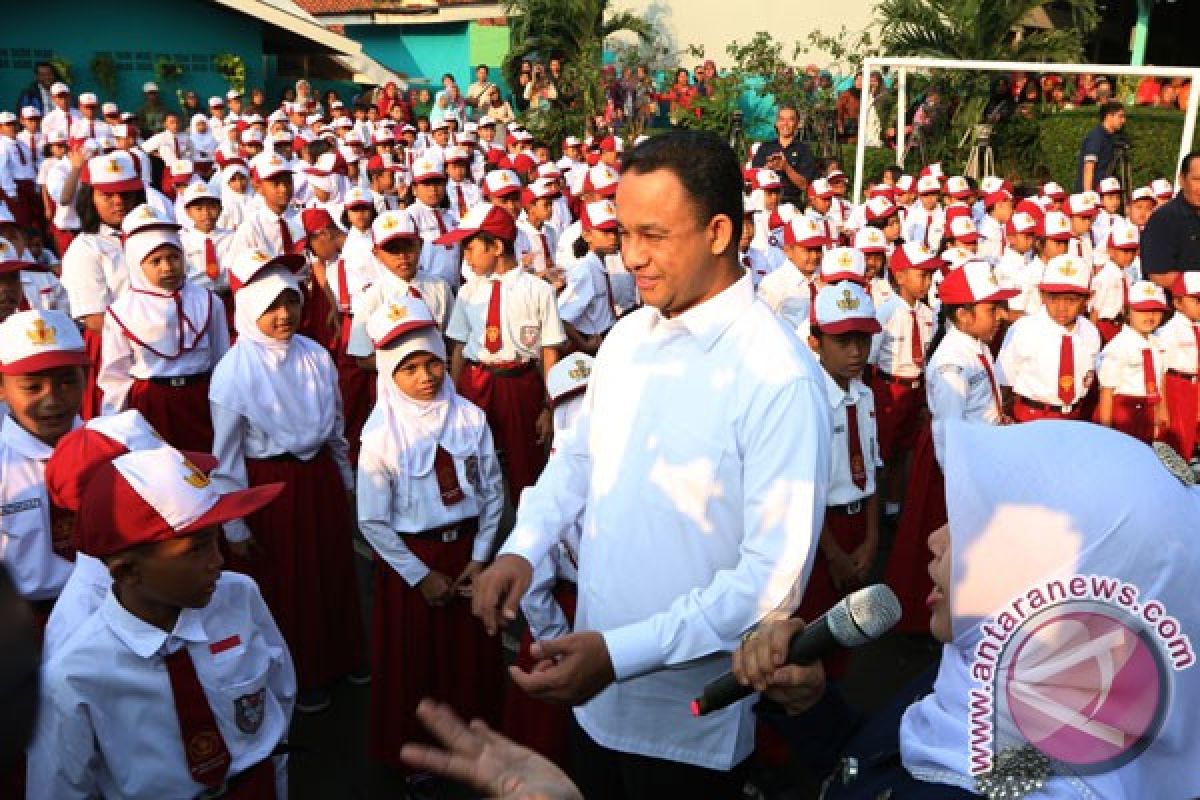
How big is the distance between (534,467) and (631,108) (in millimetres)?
16562

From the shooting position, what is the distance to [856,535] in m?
4.85

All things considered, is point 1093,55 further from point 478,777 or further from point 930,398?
point 478,777

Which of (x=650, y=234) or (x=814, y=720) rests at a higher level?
(x=650, y=234)

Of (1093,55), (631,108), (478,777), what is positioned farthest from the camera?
(1093,55)

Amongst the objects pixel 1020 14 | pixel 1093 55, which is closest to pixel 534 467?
pixel 1020 14

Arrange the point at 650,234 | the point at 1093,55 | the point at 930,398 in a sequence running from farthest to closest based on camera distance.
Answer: the point at 1093,55 → the point at 930,398 → the point at 650,234

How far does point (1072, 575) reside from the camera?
57.1 inches

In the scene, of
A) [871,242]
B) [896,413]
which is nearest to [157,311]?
[896,413]

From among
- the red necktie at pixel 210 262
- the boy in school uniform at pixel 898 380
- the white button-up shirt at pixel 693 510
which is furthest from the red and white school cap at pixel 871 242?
the white button-up shirt at pixel 693 510

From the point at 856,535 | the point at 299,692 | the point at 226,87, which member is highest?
the point at 226,87

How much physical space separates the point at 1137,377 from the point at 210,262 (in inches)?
294

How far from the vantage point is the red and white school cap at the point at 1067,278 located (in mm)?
6559

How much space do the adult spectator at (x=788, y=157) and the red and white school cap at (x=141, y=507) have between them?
11.4 meters

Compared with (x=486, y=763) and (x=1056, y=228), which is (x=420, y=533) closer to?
(x=486, y=763)
